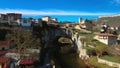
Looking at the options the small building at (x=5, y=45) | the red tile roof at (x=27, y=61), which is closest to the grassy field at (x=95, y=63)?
the red tile roof at (x=27, y=61)

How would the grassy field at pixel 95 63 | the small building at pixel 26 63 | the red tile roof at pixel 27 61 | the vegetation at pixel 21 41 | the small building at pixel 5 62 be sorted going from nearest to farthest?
the small building at pixel 5 62 < the small building at pixel 26 63 < the red tile roof at pixel 27 61 < the grassy field at pixel 95 63 < the vegetation at pixel 21 41

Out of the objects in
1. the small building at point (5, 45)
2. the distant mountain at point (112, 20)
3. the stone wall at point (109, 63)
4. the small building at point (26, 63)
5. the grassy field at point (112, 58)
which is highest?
the distant mountain at point (112, 20)

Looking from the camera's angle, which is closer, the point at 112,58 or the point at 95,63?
the point at 95,63

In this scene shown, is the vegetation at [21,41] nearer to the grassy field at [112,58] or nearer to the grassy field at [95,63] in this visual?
the grassy field at [95,63]

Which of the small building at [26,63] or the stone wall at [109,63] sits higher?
the small building at [26,63]

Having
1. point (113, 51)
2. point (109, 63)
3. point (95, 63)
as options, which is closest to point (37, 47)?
point (95, 63)

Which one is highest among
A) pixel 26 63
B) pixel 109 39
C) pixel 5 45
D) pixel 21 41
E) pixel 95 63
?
pixel 21 41

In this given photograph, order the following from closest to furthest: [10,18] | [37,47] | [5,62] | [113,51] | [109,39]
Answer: [5,62] → [37,47] → [113,51] → [109,39] → [10,18]

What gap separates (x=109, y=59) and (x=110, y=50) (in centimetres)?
743

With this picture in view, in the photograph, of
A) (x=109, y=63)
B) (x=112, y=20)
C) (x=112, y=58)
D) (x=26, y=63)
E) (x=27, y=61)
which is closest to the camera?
(x=26, y=63)

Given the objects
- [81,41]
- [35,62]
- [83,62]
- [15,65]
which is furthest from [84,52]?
[15,65]

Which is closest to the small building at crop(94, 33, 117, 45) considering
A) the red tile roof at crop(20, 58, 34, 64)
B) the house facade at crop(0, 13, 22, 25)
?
the house facade at crop(0, 13, 22, 25)

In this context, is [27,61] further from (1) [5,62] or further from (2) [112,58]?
(2) [112,58]

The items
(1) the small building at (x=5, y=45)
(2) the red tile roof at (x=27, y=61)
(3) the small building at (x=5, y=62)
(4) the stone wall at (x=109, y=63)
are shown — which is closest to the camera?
(3) the small building at (x=5, y=62)
